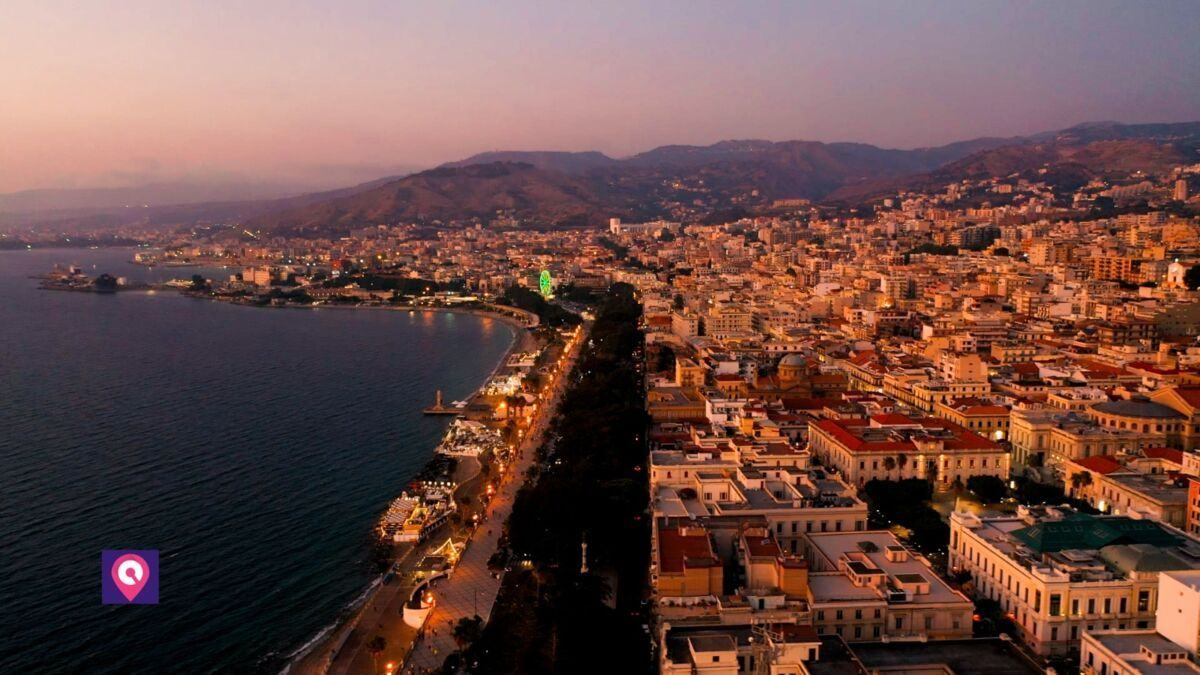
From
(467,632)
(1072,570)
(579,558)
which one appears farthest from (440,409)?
(1072,570)

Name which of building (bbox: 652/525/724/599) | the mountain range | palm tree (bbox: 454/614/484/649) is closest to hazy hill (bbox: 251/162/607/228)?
the mountain range

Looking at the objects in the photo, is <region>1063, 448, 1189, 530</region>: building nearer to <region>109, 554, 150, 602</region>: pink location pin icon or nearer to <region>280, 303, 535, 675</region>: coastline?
<region>280, 303, 535, 675</region>: coastline

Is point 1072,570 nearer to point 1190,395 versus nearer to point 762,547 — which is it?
point 762,547

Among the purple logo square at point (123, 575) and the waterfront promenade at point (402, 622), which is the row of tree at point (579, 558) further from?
the purple logo square at point (123, 575)

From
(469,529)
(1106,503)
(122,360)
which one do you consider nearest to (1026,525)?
(1106,503)

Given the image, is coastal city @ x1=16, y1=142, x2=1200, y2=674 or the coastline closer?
coastal city @ x1=16, y1=142, x2=1200, y2=674

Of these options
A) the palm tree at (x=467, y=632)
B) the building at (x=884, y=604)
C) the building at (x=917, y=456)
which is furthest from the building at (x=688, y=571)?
the building at (x=917, y=456)

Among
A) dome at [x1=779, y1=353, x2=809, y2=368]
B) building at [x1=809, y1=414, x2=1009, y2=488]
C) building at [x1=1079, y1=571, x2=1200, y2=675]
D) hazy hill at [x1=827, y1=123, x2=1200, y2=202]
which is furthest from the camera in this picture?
hazy hill at [x1=827, y1=123, x2=1200, y2=202]
